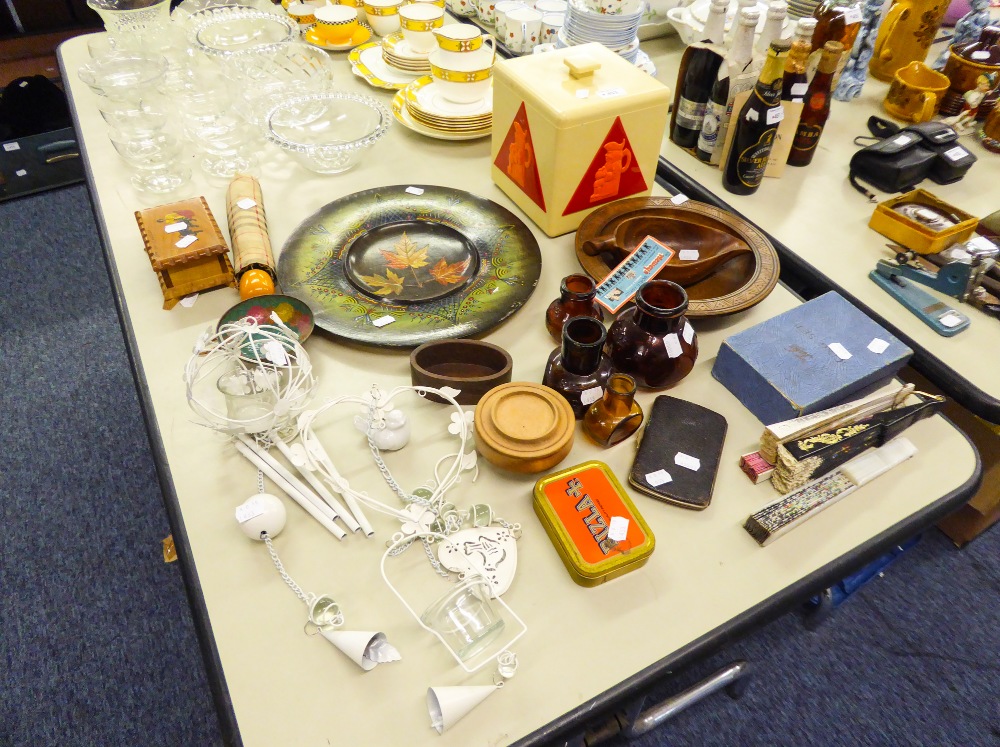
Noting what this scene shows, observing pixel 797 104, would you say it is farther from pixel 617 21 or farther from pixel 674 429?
pixel 674 429

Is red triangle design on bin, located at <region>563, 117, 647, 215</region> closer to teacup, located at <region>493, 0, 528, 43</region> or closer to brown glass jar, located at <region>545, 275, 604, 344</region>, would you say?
brown glass jar, located at <region>545, 275, 604, 344</region>

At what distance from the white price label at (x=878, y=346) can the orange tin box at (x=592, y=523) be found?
1.52 feet

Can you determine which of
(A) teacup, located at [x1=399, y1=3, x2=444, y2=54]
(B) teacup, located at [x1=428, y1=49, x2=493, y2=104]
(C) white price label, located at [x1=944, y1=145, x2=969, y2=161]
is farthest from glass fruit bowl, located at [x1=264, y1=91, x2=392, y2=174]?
(C) white price label, located at [x1=944, y1=145, x2=969, y2=161]

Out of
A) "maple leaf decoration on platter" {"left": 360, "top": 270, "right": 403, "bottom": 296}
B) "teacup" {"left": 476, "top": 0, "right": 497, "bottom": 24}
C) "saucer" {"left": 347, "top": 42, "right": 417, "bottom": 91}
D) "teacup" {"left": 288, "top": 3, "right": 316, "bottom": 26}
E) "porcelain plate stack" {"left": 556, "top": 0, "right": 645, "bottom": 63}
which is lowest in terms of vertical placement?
"maple leaf decoration on platter" {"left": 360, "top": 270, "right": 403, "bottom": 296}

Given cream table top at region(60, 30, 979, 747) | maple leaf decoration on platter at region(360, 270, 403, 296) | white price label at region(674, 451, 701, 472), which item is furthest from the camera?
maple leaf decoration on platter at region(360, 270, 403, 296)

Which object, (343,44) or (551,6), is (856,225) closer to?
(551,6)

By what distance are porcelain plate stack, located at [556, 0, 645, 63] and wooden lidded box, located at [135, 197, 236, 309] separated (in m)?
1.04

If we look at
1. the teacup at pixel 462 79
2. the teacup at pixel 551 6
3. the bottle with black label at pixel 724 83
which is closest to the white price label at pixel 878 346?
the bottle with black label at pixel 724 83

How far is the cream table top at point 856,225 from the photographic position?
1.19m

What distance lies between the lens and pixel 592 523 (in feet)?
2.96

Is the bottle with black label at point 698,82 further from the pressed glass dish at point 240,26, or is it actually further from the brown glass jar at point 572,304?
the pressed glass dish at point 240,26

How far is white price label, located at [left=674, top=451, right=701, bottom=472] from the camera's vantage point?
3.25 feet

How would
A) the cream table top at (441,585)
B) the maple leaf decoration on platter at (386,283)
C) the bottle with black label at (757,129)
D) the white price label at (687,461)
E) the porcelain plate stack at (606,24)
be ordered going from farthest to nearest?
1. the porcelain plate stack at (606,24)
2. the bottle with black label at (757,129)
3. the maple leaf decoration on platter at (386,283)
4. the white price label at (687,461)
5. the cream table top at (441,585)

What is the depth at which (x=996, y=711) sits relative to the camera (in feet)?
4.88
